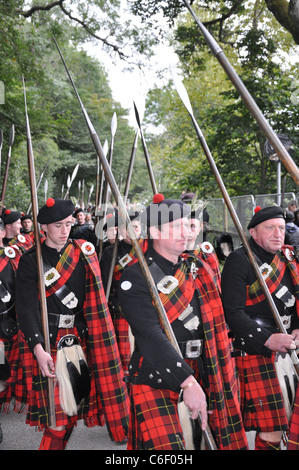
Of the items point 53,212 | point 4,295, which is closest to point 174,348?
point 53,212

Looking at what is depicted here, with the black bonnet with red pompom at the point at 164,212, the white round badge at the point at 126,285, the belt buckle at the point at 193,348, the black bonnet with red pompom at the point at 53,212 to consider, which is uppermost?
the black bonnet with red pompom at the point at 53,212

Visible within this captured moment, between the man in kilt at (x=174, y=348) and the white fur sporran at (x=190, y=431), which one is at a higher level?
the man in kilt at (x=174, y=348)

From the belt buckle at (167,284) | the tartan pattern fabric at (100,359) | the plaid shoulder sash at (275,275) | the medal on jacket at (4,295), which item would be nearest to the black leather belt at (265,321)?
the plaid shoulder sash at (275,275)

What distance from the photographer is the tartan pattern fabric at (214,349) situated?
2734 millimetres

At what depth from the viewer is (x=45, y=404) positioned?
10.7ft

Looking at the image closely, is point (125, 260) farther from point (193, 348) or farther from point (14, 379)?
point (193, 348)

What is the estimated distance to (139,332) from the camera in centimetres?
247

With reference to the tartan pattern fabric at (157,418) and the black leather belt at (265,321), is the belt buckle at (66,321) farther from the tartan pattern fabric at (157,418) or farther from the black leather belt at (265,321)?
the black leather belt at (265,321)

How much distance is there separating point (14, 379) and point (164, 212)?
2610 mm

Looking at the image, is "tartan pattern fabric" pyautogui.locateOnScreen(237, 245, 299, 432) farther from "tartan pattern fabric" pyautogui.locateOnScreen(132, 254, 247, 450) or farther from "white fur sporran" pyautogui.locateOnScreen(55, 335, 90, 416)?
"white fur sporran" pyautogui.locateOnScreen(55, 335, 90, 416)

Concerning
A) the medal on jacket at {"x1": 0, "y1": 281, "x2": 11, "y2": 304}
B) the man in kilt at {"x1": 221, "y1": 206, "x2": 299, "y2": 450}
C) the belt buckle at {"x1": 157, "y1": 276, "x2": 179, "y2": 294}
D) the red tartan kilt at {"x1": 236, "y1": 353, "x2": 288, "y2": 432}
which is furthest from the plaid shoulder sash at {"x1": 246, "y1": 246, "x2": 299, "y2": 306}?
the medal on jacket at {"x1": 0, "y1": 281, "x2": 11, "y2": 304}

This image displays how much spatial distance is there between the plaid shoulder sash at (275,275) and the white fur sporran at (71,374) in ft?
3.98
